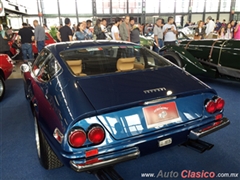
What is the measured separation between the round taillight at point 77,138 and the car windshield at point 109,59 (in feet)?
2.81

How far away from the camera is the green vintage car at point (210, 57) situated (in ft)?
15.2

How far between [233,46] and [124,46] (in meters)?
3.03

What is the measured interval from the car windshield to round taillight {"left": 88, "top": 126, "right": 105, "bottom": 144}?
820mm

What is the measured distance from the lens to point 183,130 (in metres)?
1.94

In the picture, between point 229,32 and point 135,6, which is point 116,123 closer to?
point 229,32

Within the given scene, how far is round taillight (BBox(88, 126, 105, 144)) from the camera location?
1623mm

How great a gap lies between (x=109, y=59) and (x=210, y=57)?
3240 millimetres

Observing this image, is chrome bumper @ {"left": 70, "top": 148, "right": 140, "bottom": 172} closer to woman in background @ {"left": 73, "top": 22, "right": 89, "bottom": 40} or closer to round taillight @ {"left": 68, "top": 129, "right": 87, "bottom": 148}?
round taillight @ {"left": 68, "top": 129, "right": 87, "bottom": 148}

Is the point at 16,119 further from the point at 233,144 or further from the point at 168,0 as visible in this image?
Result: the point at 168,0

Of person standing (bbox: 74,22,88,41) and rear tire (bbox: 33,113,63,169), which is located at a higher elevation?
person standing (bbox: 74,22,88,41)

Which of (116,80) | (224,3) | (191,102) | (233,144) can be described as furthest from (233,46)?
(224,3)

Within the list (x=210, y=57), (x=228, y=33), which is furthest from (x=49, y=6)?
(x=210, y=57)

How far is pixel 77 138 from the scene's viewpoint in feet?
5.27

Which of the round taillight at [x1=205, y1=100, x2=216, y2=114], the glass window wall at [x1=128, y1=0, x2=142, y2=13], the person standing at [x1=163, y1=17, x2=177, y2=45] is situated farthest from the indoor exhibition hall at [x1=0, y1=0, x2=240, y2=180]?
the glass window wall at [x1=128, y1=0, x2=142, y2=13]
